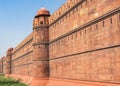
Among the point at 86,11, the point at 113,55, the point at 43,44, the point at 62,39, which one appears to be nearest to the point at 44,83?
the point at 43,44

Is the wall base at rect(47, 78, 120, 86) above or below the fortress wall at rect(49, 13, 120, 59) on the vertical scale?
below

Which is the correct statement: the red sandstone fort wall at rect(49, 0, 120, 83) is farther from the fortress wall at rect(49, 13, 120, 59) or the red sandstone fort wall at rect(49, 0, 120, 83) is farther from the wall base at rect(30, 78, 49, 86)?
the wall base at rect(30, 78, 49, 86)

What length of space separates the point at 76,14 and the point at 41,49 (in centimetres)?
672

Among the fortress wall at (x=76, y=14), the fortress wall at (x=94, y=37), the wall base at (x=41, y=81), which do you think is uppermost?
the fortress wall at (x=76, y=14)

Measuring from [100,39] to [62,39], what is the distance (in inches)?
238

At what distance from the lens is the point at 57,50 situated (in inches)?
750

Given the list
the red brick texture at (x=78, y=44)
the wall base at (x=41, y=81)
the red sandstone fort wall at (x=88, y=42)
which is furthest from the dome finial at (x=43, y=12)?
the wall base at (x=41, y=81)

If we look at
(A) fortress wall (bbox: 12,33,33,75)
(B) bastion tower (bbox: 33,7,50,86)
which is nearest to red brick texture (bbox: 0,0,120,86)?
(B) bastion tower (bbox: 33,7,50,86)

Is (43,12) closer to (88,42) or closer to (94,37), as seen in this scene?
(88,42)

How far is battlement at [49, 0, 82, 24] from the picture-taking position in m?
15.7

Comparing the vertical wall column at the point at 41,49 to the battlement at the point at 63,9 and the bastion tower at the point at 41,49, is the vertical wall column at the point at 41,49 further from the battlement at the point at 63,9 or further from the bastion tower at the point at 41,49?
the battlement at the point at 63,9

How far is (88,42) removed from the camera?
44.0ft

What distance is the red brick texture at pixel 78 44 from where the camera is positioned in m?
11.1

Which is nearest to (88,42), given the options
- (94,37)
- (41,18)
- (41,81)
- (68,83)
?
(94,37)
